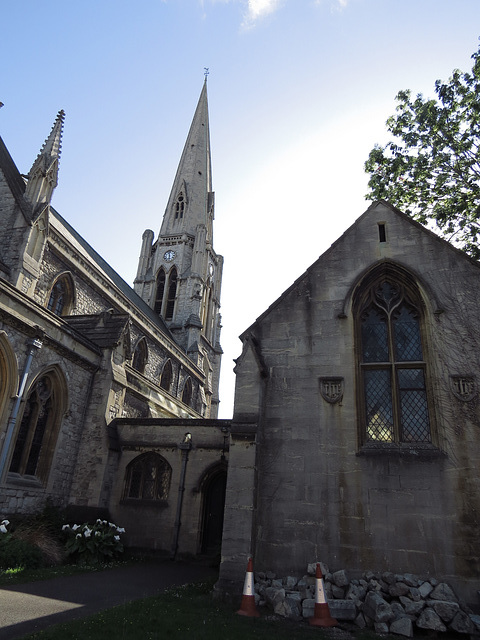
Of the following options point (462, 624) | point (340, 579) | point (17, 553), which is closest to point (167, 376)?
point (17, 553)

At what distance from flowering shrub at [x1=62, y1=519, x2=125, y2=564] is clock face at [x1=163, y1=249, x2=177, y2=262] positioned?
108ft

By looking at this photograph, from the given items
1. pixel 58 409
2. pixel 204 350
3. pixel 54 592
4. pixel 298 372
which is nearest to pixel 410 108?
pixel 298 372

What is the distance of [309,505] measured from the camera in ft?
25.7

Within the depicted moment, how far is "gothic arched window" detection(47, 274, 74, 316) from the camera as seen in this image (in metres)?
19.4

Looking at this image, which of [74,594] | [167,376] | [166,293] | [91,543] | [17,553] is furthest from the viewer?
[166,293]

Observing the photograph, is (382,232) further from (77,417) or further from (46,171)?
(46,171)

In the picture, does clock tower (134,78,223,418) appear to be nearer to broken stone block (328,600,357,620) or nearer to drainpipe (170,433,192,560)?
drainpipe (170,433,192,560)

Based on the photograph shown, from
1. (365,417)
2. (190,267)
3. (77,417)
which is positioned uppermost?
(190,267)

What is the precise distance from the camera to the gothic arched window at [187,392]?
98.6ft

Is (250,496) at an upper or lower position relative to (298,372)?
lower

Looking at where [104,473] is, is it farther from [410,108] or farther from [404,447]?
[410,108]

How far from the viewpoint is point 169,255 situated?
4281 centimetres

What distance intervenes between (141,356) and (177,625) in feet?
65.5

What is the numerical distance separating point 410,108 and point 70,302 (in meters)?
16.3
